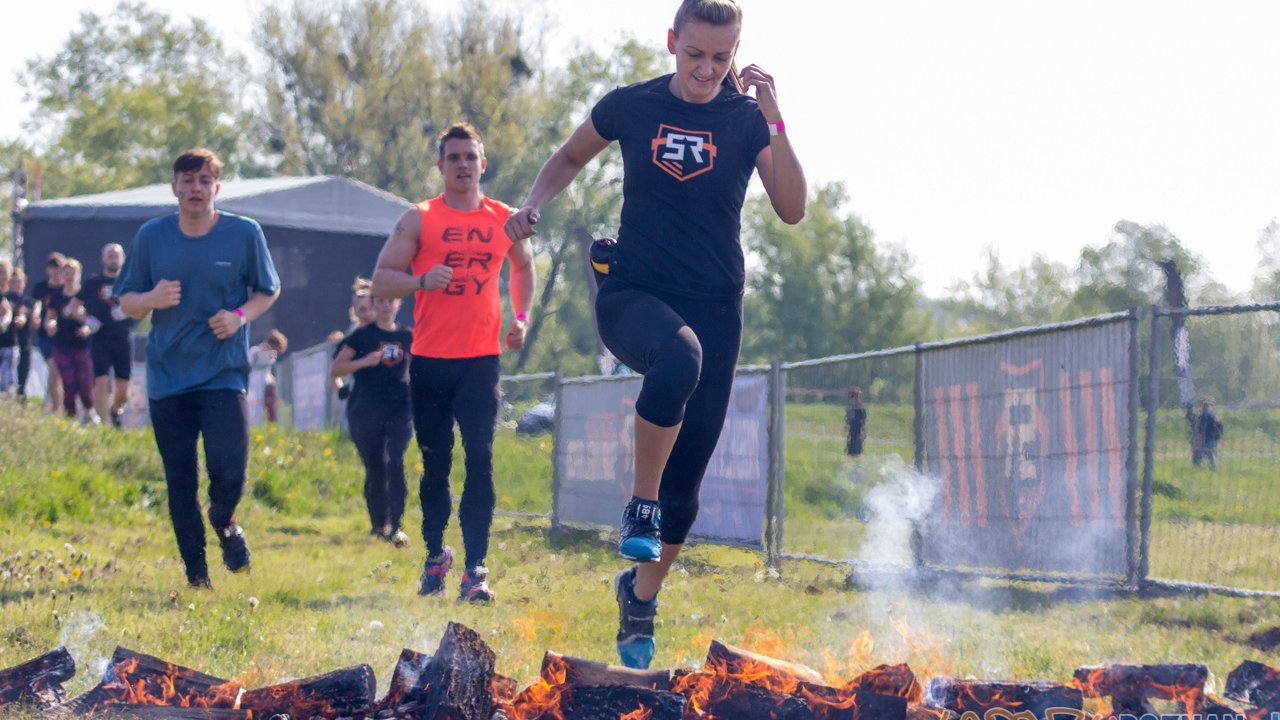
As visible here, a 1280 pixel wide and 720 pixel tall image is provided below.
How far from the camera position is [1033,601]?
7.99 m

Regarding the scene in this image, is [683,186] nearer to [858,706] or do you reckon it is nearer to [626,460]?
[858,706]

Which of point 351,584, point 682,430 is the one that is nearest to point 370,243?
Result: point 351,584

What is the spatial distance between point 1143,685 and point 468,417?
4078mm

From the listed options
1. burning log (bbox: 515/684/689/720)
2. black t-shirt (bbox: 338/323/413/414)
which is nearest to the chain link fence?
burning log (bbox: 515/684/689/720)

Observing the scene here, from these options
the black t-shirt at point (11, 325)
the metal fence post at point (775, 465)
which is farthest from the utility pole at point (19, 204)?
the metal fence post at point (775, 465)

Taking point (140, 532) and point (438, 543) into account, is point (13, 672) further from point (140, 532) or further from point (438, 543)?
point (140, 532)

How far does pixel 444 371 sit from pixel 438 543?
1.01 meters

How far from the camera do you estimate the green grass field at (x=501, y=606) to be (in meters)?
5.47

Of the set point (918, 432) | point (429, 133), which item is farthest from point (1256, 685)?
point (429, 133)

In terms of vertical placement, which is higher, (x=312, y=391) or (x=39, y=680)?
(x=312, y=391)

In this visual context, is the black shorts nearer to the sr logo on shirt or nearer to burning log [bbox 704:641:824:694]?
the sr logo on shirt

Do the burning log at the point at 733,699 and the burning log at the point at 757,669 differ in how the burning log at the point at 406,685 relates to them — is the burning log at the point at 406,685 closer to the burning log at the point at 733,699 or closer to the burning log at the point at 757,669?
the burning log at the point at 733,699

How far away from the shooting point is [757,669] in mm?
4137

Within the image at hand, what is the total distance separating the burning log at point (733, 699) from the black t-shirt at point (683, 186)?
151cm
